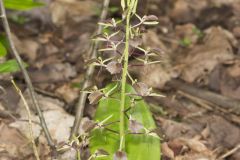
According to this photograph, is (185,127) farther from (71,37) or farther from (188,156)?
(71,37)

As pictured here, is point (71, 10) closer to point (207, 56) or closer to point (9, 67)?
point (207, 56)

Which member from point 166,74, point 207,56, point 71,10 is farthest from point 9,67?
point 71,10

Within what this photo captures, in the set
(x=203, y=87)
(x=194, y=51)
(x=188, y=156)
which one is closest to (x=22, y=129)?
(x=188, y=156)

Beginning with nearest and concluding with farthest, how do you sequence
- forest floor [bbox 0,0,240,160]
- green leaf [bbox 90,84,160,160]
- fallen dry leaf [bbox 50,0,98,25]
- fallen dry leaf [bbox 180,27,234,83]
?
green leaf [bbox 90,84,160,160]
forest floor [bbox 0,0,240,160]
fallen dry leaf [bbox 180,27,234,83]
fallen dry leaf [bbox 50,0,98,25]

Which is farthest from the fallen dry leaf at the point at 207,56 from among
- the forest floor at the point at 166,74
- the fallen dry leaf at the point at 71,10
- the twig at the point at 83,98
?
the fallen dry leaf at the point at 71,10

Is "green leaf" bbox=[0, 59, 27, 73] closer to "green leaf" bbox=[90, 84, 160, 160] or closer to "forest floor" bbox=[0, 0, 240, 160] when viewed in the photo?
"forest floor" bbox=[0, 0, 240, 160]

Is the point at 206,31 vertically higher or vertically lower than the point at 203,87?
higher

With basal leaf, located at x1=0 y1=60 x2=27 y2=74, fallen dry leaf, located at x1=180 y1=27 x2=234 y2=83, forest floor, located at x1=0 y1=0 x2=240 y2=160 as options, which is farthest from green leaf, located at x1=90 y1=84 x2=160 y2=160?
fallen dry leaf, located at x1=180 y1=27 x2=234 y2=83

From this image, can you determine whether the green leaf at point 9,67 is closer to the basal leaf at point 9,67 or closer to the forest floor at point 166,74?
the basal leaf at point 9,67
